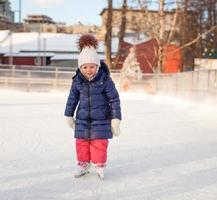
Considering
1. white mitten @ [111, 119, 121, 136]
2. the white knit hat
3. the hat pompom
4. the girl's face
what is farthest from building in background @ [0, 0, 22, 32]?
white mitten @ [111, 119, 121, 136]

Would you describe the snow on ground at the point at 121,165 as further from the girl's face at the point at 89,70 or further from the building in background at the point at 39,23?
the building in background at the point at 39,23

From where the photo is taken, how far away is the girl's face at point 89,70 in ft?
16.6

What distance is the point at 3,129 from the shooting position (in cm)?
949

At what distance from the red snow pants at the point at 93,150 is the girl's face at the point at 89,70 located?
2.10 feet

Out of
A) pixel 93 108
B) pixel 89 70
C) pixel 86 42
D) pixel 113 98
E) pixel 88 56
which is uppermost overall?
pixel 86 42

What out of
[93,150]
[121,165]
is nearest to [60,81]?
[121,165]

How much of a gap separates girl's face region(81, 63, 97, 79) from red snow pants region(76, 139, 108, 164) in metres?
0.64

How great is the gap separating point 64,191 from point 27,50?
4846 cm

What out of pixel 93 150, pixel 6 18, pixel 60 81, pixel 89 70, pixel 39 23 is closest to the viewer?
pixel 89 70

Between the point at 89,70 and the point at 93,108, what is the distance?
0.38m

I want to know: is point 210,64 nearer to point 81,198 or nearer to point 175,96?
point 175,96

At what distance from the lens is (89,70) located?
5.07 metres

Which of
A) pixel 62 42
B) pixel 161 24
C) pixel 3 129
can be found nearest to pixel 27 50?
pixel 62 42

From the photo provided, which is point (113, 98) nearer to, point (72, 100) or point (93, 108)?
point (93, 108)
